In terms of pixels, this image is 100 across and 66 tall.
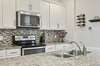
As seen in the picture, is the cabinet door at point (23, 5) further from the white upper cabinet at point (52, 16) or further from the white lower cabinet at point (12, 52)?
the white lower cabinet at point (12, 52)

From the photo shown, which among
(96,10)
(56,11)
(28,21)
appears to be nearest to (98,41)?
(96,10)

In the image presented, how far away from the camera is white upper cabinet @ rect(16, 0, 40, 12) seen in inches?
156

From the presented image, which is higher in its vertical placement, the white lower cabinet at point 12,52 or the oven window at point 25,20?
the oven window at point 25,20

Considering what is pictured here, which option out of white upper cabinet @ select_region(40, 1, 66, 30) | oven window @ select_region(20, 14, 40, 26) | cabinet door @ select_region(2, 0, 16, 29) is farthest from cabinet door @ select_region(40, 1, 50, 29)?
cabinet door @ select_region(2, 0, 16, 29)

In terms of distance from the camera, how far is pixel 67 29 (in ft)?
18.9

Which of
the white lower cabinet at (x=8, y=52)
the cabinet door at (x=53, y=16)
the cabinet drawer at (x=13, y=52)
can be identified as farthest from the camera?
the cabinet door at (x=53, y=16)

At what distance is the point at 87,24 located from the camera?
512 centimetres

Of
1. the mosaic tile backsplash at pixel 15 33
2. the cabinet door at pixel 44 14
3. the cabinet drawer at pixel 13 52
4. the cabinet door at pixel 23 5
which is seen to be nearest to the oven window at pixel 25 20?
the cabinet door at pixel 23 5

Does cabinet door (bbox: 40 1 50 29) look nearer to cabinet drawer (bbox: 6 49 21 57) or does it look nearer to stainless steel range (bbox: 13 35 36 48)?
stainless steel range (bbox: 13 35 36 48)

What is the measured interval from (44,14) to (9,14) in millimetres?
1360

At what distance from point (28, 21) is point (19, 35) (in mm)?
539

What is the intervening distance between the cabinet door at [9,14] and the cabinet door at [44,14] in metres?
1.10

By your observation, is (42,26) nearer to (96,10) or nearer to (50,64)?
(96,10)

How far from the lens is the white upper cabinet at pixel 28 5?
396 centimetres
